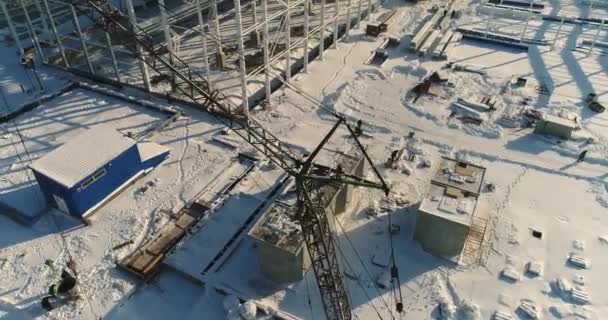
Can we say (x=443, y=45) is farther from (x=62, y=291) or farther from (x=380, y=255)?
(x=62, y=291)

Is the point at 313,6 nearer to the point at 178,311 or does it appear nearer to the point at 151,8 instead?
the point at 151,8

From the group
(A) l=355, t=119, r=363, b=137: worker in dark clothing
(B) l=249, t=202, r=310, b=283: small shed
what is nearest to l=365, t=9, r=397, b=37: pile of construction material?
(A) l=355, t=119, r=363, b=137: worker in dark clothing

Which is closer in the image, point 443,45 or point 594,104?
point 594,104

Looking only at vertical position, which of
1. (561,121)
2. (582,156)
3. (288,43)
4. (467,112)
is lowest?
(582,156)

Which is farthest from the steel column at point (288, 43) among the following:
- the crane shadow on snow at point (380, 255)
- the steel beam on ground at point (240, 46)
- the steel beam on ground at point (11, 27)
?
the steel beam on ground at point (11, 27)

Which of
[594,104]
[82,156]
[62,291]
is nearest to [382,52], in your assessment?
[594,104]

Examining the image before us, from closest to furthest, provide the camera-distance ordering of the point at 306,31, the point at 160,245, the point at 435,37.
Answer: the point at 160,245, the point at 306,31, the point at 435,37

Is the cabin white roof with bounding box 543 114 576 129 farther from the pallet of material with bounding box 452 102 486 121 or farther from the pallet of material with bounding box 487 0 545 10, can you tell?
the pallet of material with bounding box 487 0 545 10

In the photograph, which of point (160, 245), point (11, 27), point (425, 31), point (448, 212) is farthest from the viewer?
point (425, 31)

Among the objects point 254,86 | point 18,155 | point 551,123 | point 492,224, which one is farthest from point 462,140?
point 18,155
